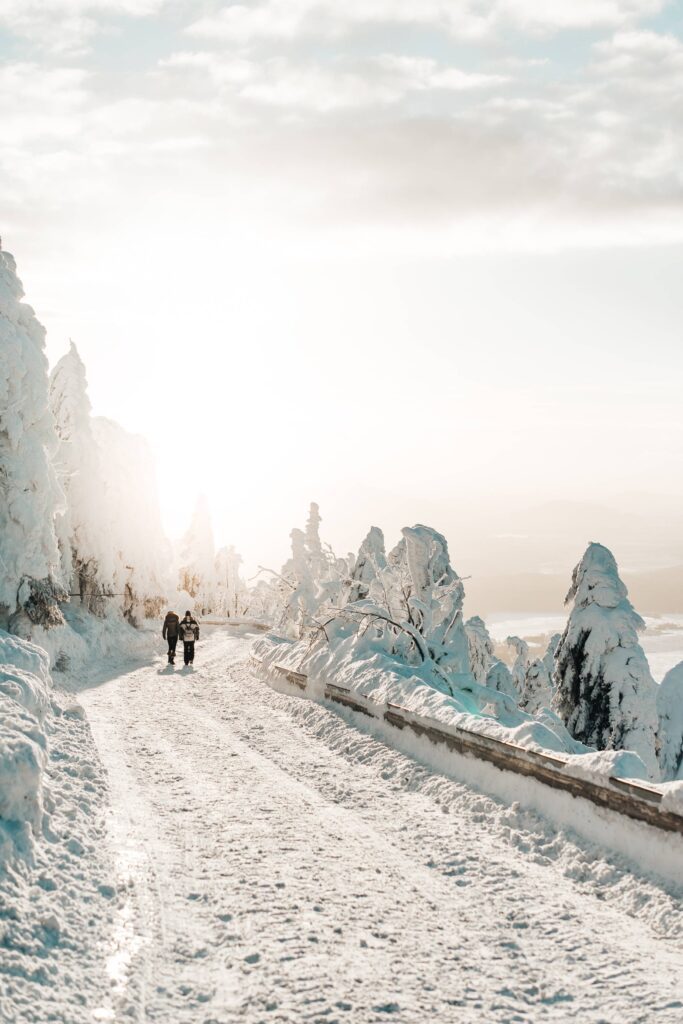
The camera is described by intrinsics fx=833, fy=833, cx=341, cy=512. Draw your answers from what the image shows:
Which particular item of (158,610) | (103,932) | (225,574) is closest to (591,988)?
(103,932)

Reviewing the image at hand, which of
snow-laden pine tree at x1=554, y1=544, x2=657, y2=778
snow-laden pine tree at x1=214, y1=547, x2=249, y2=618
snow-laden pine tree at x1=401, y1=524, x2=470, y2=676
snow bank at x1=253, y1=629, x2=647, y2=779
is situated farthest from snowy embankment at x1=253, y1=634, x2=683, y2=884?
snow-laden pine tree at x1=214, y1=547, x2=249, y2=618

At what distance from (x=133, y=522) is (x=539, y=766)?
26738 millimetres

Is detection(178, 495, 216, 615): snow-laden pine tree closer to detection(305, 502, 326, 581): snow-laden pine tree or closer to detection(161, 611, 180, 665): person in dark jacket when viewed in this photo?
detection(305, 502, 326, 581): snow-laden pine tree

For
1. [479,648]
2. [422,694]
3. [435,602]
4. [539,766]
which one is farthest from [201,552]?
[539,766]

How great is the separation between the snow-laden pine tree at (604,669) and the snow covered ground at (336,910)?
15443mm

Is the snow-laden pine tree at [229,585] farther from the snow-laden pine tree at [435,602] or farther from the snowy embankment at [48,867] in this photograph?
the snowy embankment at [48,867]

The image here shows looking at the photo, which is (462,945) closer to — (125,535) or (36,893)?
(36,893)

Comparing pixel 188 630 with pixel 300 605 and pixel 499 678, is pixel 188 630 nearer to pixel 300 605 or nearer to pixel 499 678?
pixel 300 605

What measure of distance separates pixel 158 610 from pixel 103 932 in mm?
30311

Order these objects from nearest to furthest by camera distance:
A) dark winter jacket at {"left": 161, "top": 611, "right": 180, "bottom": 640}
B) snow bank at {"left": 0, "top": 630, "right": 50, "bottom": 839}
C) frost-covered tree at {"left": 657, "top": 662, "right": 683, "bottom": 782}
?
1. snow bank at {"left": 0, "top": 630, "right": 50, "bottom": 839}
2. dark winter jacket at {"left": 161, "top": 611, "right": 180, "bottom": 640}
3. frost-covered tree at {"left": 657, "top": 662, "right": 683, "bottom": 782}

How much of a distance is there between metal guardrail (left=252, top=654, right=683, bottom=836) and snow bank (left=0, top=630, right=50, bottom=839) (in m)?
4.55

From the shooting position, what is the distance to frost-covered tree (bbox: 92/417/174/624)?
3094cm

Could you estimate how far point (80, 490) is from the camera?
2838cm

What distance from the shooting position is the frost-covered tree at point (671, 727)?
82.8 feet
